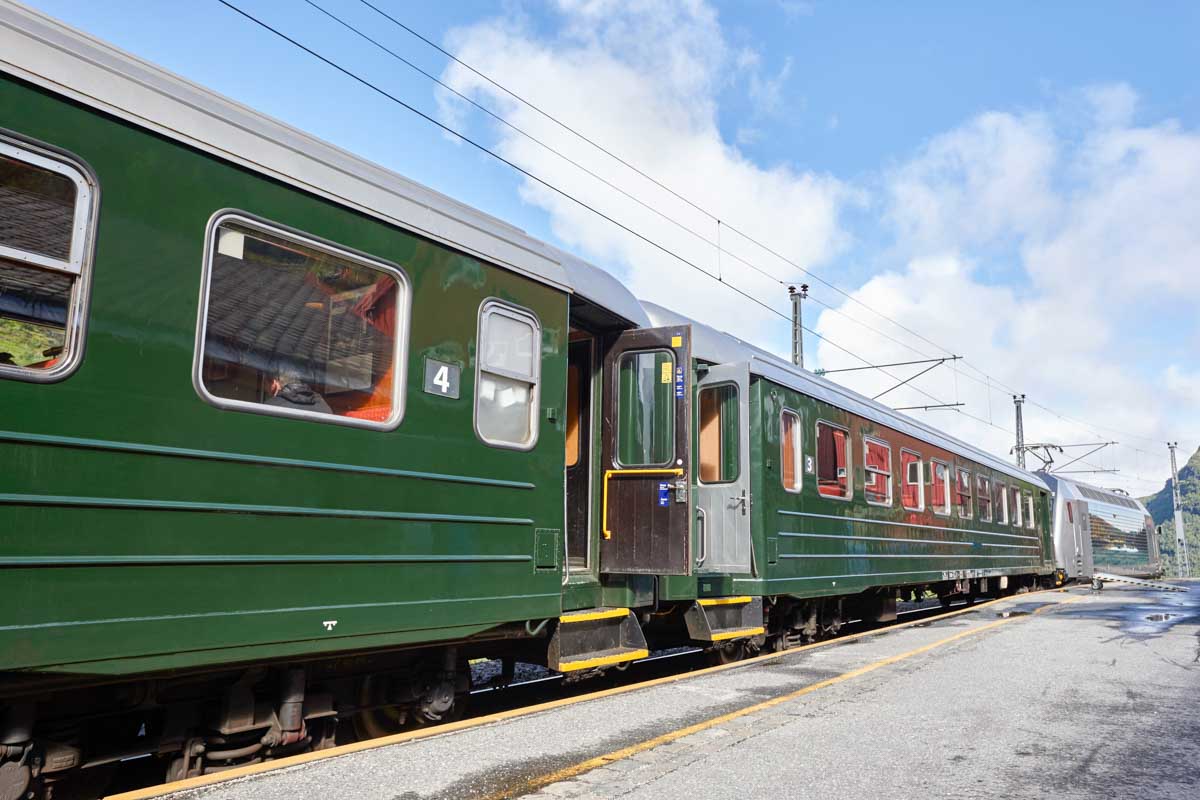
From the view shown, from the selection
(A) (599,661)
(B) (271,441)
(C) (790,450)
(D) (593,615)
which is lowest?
(A) (599,661)

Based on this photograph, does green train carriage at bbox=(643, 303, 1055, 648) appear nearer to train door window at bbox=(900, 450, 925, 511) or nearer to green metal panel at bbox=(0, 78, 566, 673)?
train door window at bbox=(900, 450, 925, 511)

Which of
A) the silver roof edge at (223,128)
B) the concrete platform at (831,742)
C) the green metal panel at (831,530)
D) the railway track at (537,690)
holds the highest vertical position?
the silver roof edge at (223,128)

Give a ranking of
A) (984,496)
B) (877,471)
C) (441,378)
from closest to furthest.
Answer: (441,378)
(877,471)
(984,496)

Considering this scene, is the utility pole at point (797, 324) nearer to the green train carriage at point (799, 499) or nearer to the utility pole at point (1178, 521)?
the green train carriage at point (799, 499)

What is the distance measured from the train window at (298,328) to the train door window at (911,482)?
9534 millimetres

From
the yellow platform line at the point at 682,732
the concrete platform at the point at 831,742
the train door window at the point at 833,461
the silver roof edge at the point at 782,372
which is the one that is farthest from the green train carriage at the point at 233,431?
the train door window at the point at 833,461

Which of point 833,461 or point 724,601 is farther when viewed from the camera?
point 833,461

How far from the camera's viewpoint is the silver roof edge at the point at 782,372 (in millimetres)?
8750

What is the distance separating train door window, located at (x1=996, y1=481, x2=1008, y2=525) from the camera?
18156 millimetres

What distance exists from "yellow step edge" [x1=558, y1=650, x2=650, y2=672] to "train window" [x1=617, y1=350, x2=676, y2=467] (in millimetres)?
1443

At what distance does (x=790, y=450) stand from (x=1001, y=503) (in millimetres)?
10963

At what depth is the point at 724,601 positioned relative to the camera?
26.9 ft

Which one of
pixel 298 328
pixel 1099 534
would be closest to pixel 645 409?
pixel 298 328

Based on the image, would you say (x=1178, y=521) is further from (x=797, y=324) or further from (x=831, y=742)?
(x=831, y=742)
